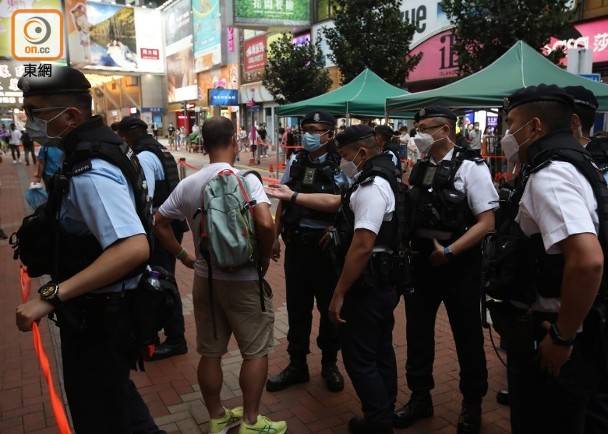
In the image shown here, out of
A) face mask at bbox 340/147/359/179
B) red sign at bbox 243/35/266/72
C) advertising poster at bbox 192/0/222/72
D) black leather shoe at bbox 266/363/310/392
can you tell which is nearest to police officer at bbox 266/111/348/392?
black leather shoe at bbox 266/363/310/392

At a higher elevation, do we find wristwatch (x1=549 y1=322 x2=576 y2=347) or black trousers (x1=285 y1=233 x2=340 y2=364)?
wristwatch (x1=549 y1=322 x2=576 y2=347)

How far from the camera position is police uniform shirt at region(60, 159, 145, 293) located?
1915 millimetres

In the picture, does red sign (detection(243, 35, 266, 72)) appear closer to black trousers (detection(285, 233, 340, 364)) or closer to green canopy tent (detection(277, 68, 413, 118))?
green canopy tent (detection(277, 68, 413, 118))

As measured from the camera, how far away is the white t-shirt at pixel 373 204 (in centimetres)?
257

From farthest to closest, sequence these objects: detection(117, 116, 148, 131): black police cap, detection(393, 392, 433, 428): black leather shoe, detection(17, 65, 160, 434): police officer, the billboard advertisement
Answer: the billboard advertisement → detection(117, 116, 148, 131): black police cap → detection(393, 392, 433, 428): black leather shoe → detection(17, 65, 160, 434): police officer

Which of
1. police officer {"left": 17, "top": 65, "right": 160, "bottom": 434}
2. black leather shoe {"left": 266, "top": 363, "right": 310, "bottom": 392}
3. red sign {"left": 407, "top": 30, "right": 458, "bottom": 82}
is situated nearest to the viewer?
police officer {"left": 17, "top": 65, "right": 160, "bottom": 434}

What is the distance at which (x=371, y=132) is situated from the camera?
292 cm

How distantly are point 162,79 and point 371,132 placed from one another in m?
54.1

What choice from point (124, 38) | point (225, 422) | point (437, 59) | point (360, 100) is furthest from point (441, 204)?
point (124, 38)

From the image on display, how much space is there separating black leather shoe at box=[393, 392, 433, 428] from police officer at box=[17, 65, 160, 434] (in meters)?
1.68

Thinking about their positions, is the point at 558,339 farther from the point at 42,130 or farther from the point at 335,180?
the point at 42,130

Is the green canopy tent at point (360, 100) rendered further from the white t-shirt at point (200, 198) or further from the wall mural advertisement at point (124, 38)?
the wall mural advertisement at point (124, 38)

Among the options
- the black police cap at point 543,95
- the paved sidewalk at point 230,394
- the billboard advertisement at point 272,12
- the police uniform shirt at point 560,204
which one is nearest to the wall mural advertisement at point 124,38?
the billboard advertisement at point 272,12

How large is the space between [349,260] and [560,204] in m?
1.11
